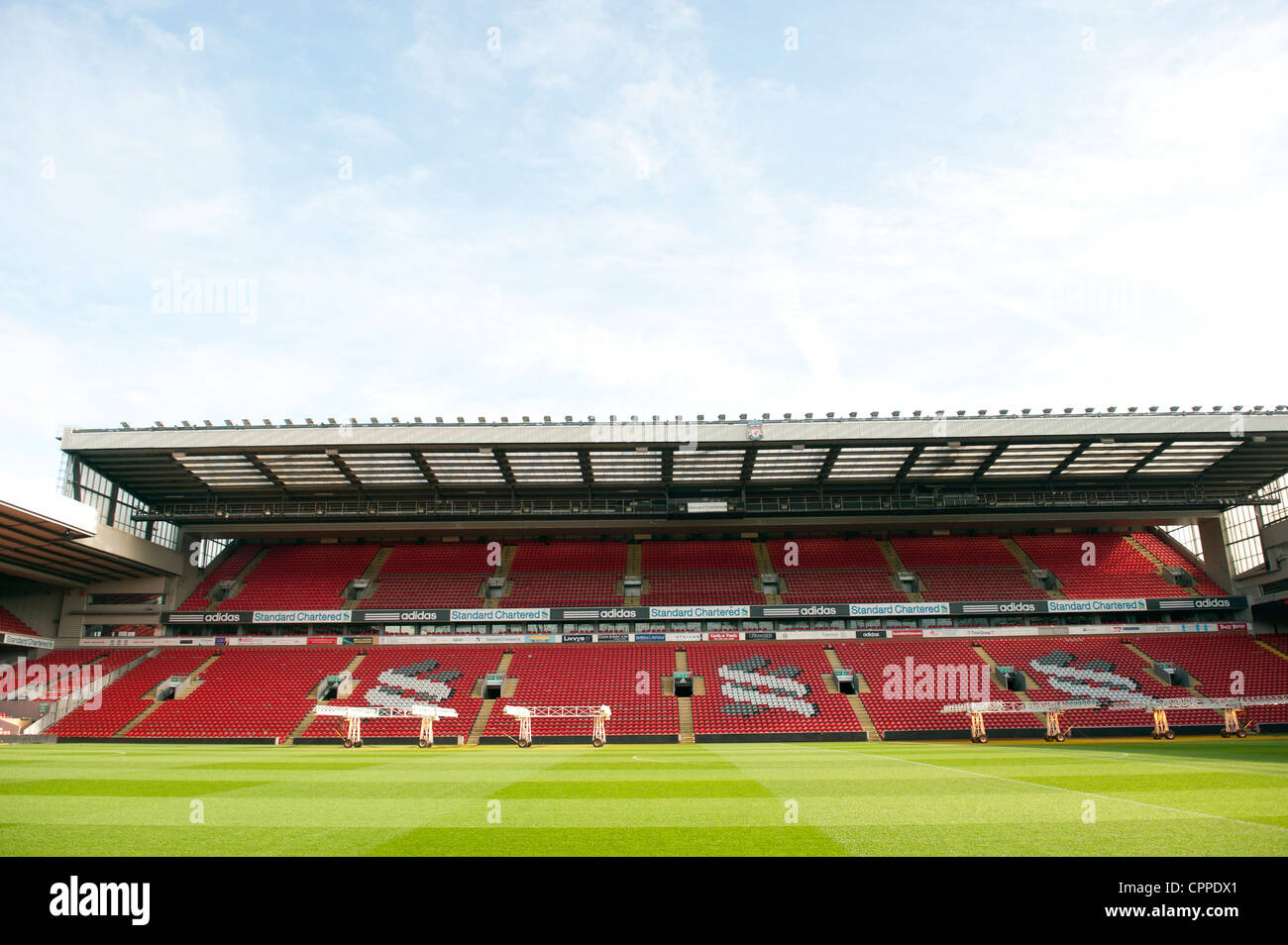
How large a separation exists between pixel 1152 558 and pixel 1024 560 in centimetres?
799

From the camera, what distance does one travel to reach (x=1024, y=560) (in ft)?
149

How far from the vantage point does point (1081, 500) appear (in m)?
44.6

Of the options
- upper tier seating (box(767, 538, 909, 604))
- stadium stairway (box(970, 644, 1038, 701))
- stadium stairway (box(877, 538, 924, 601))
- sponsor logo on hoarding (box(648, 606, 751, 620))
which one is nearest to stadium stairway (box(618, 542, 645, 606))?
sponsor logo on hoarding (box(648, 606, 751, 620))

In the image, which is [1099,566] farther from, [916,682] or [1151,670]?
[916,682]

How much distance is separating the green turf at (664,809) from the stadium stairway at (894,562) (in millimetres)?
25473

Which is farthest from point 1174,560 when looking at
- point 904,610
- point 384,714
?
point 384,714

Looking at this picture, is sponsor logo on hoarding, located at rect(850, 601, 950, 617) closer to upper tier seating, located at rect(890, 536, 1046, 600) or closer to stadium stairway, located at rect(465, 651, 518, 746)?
upper tier seating, located at rect(890, 536, 1046, 600)

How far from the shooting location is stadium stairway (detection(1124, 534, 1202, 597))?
138ft

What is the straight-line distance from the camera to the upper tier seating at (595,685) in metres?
33.1

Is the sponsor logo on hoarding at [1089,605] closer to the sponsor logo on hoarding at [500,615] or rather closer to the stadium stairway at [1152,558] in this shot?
the stadium stairway at [1152,558]

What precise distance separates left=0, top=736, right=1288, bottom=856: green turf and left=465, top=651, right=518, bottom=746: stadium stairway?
16.6m
